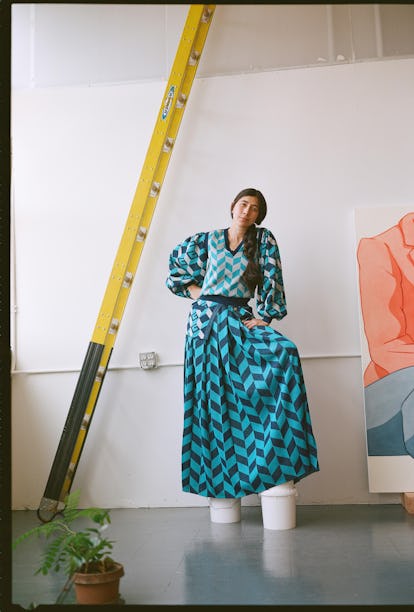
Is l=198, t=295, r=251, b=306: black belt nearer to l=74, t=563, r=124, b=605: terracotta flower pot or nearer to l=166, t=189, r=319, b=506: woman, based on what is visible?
l=166, t=189, r=319, b=506: woman

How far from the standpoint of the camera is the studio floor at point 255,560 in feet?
6.54

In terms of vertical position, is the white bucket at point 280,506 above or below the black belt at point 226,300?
below

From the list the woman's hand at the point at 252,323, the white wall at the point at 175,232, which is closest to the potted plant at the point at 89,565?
the woman's hand at the point at 252,323

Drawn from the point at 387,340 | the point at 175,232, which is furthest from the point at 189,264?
the point at 387,340

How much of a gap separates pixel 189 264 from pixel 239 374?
2.21ft

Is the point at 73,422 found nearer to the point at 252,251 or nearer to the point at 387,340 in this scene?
the point at 252,251

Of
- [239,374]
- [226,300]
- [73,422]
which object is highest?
[226,300]

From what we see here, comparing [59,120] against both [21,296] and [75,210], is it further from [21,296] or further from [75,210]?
A: [21,296]

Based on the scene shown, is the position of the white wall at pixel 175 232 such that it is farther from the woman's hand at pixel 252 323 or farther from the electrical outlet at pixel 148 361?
the woman's hand at pixel 252 323

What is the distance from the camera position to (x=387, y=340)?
362 centimetres

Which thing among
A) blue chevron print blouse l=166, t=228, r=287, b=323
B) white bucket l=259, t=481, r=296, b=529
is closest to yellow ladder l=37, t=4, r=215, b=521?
blue chevron print blouse l=166, t=228, r=287, b=323

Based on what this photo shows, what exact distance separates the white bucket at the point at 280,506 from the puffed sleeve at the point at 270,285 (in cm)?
83

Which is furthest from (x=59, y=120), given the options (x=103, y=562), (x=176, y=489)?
(x=103, y=562)

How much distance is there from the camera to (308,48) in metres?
3.89
